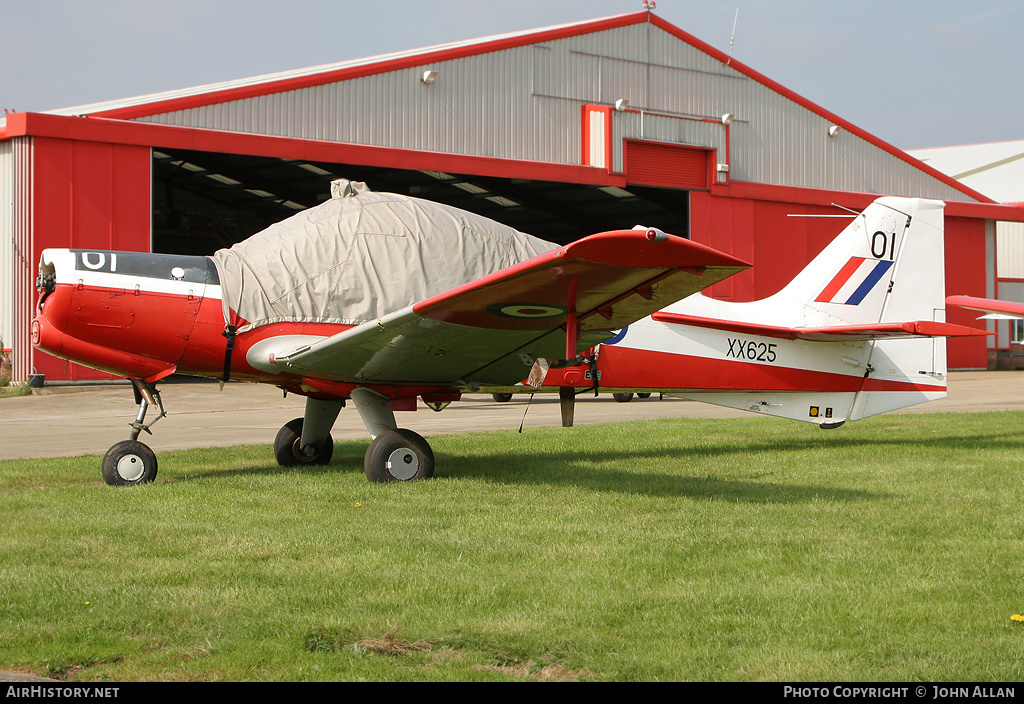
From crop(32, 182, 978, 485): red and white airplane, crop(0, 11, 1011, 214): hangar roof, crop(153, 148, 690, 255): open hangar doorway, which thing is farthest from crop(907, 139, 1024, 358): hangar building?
crop(32, 182, 978, 485): red and white airplane

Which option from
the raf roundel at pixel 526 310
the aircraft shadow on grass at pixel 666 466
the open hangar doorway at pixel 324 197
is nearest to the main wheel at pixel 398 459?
the aircraft shadow on grass at pixel 666 466

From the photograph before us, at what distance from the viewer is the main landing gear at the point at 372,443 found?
809 cm

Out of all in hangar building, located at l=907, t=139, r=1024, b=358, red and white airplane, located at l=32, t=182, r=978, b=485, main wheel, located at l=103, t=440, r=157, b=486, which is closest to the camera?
red and white airplane, located at l=32, t=182, r=978, b=485

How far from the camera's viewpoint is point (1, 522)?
629 cm

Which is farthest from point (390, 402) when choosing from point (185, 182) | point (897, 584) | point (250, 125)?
point (185, 182)

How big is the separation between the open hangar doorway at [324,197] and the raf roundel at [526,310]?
17.5 metres

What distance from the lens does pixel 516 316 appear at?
7188mm

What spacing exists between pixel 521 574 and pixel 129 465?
14.5 ft

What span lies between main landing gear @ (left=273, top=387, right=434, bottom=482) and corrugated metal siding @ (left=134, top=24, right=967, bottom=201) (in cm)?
1411

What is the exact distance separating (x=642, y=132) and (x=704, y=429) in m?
16.2

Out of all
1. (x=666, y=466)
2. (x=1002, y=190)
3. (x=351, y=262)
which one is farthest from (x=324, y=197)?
(x=1002, y=190)

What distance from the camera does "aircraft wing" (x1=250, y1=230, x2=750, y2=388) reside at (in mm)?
5797

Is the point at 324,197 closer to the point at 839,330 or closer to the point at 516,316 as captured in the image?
the point at 839,330

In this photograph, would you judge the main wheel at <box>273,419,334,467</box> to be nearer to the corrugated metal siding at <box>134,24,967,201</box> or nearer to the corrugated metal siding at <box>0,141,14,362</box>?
the corrugated metal siding at <box>0,141,14,362</box>
